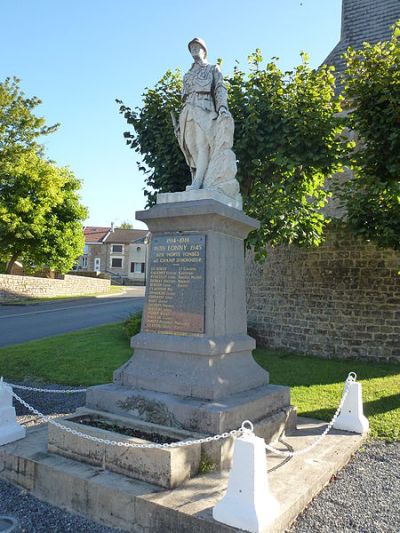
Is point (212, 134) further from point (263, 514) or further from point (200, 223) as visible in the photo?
point (263, 514)

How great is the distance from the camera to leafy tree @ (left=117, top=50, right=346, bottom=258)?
9.93 metres

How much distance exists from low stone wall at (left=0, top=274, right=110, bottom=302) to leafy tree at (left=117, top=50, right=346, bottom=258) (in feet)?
56.0

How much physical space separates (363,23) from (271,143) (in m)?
10.2

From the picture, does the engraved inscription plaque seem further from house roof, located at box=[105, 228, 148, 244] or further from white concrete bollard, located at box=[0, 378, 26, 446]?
house roof, located at box=[105, 228, 148, 244]

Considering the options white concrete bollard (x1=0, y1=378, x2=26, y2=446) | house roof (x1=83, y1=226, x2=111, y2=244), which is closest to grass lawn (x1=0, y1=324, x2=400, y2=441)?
white concrete bollard (x1=0, y1=378, x2=26, y2=446)

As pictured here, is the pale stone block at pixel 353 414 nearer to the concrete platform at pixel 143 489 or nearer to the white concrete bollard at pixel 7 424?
the concrete platform at pixel 143 489

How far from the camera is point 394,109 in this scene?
905cm

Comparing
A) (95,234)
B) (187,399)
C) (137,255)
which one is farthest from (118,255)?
(187,399)

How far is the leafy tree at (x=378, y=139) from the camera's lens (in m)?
9.16

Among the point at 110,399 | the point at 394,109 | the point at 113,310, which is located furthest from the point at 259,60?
the point at 113,310

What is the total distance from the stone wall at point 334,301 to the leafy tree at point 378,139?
2.53m

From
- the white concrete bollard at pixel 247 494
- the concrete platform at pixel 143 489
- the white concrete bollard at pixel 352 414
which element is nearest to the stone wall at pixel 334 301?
the white concrete bollard at pixel 352 414

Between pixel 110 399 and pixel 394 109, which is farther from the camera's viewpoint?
pixel 394 109

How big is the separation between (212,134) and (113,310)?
59.7 ft
